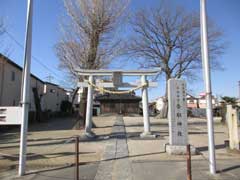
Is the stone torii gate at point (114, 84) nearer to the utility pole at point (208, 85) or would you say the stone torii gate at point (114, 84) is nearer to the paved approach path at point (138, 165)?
the paved approach path at point (138, 165)

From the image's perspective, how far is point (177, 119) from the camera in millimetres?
9898

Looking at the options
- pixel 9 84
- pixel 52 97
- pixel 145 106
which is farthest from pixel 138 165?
pixel 52 97

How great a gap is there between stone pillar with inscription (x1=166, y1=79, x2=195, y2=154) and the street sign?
17.1 ft

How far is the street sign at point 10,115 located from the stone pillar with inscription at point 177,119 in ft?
17.1

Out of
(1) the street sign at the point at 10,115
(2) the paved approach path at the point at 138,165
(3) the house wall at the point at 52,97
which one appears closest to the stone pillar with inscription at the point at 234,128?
(2) the paved approach path at the point at 138,165

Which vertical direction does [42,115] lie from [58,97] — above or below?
below

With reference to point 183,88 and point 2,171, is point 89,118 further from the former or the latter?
point 2,171

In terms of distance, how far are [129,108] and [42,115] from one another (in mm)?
18895

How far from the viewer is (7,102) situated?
73.9 feet

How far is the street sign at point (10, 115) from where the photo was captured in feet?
23.8

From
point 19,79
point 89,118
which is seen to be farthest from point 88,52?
point 19,79

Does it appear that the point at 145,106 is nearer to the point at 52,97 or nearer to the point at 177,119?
the point at 177,119

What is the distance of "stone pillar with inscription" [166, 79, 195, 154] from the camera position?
971 centimetres

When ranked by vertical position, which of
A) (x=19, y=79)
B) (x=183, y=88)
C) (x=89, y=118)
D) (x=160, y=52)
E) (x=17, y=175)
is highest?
(x=160, y=52)
